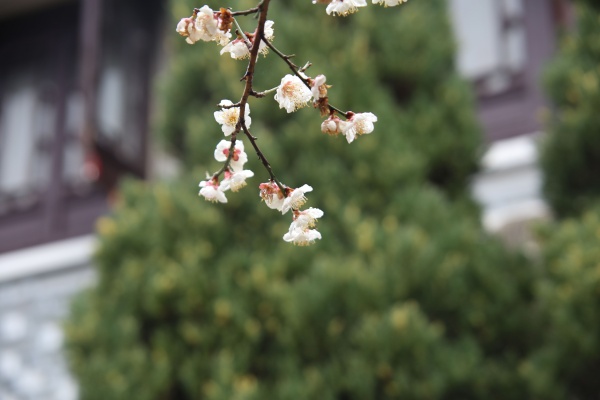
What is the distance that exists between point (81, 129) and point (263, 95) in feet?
17.0

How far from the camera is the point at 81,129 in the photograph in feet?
20.9

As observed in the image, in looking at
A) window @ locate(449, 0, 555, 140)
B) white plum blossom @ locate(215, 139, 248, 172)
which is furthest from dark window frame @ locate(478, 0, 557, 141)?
white plum blossom @ locate(215, 139, 248, 172)

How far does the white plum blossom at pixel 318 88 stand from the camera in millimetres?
1410

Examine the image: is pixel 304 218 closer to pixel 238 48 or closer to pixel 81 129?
pixel 238 48

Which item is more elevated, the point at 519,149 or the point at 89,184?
the point at 89,184

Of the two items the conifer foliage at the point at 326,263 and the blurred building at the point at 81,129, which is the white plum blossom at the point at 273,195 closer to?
the conifer foliage at the point at 326,263

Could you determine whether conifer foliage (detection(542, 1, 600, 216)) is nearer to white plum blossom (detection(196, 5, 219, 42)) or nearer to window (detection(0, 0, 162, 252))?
white plum blossom (detection(196, 5, 219, 42))

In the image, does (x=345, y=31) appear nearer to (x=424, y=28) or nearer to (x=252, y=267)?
(x=424, y=28)

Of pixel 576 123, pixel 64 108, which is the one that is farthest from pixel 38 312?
pixel 576 123

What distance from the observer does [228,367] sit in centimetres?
335

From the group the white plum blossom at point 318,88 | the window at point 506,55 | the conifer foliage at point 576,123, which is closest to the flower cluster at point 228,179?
the white plum blossom at point 318,88

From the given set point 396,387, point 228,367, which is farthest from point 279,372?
point 396,387

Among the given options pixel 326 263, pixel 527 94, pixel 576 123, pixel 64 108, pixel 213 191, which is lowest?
pixel 213 191

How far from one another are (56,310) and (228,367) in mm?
2956
